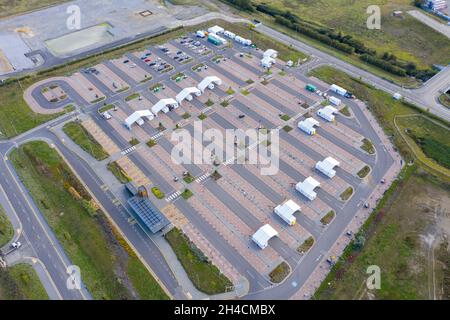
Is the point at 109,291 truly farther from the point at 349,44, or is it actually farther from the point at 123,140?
the point at 349,44

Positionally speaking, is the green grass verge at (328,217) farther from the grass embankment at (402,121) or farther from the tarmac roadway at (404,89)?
the tarmac roadway at (404,89)

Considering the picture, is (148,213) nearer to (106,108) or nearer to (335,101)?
(106,108)

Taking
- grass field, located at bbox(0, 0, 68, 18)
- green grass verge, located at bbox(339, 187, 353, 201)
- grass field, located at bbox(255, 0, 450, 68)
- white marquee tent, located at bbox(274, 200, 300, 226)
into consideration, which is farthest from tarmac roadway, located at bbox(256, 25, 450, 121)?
grass field, located at bbox(0, 0, 68, 18)

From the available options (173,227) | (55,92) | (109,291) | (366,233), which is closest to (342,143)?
(366,233)

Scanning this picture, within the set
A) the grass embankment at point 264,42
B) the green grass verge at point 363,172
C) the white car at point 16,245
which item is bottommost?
the white car at point 16,245

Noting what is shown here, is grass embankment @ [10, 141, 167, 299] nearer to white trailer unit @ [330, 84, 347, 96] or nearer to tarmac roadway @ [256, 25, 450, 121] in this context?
white trailer unit @ [330, 84, 347, 96]

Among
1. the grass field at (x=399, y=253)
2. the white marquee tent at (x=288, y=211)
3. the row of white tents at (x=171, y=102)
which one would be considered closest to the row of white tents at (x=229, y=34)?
the row of white tents at (x=171, y=102)
